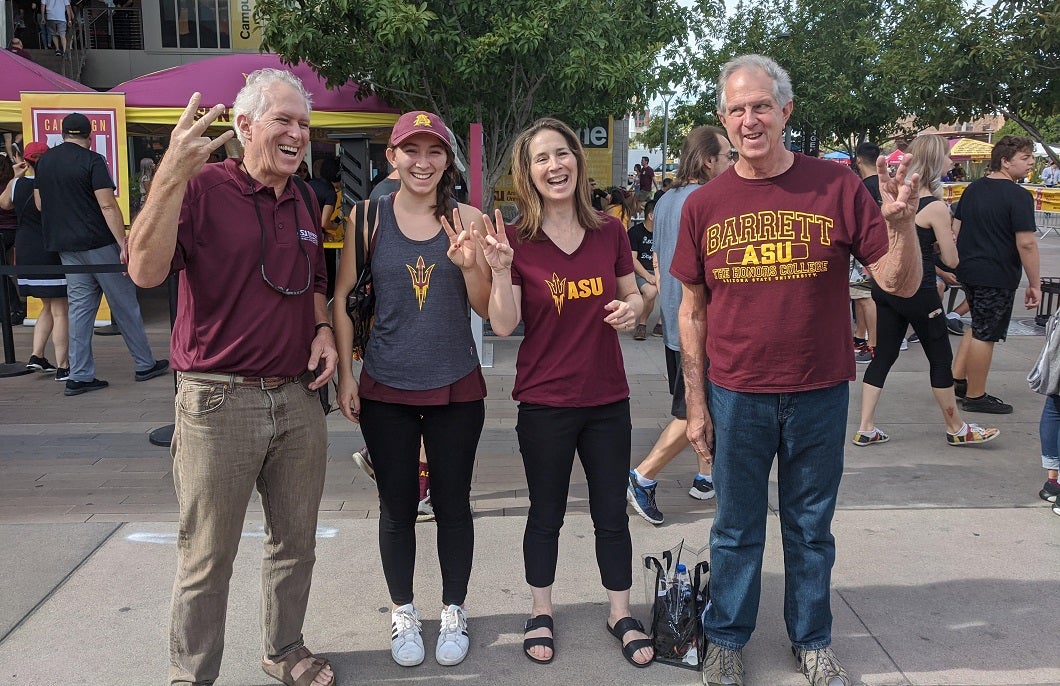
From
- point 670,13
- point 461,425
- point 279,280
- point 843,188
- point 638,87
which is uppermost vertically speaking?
point 670,13

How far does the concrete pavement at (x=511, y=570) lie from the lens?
10.4 feet

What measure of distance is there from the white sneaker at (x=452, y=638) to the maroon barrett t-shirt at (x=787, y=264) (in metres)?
1.30

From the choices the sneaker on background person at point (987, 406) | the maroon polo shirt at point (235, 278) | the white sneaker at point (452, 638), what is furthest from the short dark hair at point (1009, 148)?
the maroon polo shirt at point (235, 278)

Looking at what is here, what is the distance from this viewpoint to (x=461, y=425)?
3170 millimetres

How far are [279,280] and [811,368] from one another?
5.50ft

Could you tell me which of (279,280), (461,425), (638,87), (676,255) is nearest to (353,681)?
(461,425)

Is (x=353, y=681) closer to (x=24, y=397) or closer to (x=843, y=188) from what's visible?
(x=843, y=188)

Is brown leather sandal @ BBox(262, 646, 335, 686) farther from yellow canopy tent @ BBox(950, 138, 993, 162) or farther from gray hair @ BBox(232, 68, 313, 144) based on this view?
yellow canopy tent @ BBox(950, 138, 993, 162)

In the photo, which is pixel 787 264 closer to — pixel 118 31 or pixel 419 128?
pixel 419 128

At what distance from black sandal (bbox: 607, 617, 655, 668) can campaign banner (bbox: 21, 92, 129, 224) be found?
807 cm

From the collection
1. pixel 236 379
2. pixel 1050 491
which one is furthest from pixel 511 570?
pixel 1050 491

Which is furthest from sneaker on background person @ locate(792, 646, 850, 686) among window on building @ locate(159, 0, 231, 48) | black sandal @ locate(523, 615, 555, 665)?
window on building @ locate(159, 0, 231, 48)

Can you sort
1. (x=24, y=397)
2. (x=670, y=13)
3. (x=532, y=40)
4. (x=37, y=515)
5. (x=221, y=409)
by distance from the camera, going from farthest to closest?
(x=670, y=13) < (x=532, y=40) < (x=24, y=397) < (x=37, y=515) < (x=221, y=409)

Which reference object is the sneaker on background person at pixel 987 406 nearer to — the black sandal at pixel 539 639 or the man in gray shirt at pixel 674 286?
the man in gray shirt at pixel 674 286
